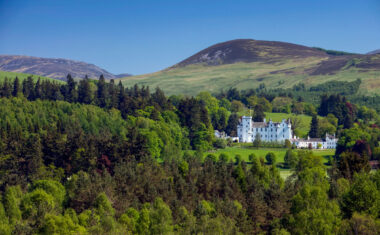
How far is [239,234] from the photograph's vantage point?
185ft

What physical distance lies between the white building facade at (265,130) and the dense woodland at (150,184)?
28321mm

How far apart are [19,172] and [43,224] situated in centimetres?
4207

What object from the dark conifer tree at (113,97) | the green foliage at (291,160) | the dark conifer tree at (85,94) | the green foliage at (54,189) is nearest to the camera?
the green foliage at (54,189)

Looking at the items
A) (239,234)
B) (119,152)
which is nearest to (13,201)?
(239,234)

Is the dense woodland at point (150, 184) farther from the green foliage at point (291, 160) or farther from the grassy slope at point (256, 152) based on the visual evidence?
the grassy slope at point (256, 152)

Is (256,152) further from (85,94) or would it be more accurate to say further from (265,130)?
(85,94)

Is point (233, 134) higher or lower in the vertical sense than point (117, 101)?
lower

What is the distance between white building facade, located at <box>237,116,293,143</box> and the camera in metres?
175

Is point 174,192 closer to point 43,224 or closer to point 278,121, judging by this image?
point 43,224

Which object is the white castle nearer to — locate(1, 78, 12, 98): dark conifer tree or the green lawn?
the green lawn

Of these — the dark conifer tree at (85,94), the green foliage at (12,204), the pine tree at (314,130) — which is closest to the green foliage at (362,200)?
the green foliage at (12,204)

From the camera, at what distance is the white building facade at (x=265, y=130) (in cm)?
17462

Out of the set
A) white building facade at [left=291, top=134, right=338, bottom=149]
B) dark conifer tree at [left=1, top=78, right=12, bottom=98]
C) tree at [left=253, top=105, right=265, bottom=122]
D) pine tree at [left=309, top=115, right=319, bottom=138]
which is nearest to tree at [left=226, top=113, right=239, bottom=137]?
tree at [left=253, top=105, right=265, bottom=122]

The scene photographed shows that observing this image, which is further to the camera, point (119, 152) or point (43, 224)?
point (119, 152)
